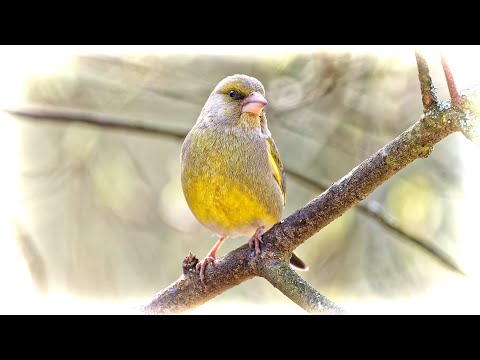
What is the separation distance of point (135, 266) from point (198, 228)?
1.12 feet

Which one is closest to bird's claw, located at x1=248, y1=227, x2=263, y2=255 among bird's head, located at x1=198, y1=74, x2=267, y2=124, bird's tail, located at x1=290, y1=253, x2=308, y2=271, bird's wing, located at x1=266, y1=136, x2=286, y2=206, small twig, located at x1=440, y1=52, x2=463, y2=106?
bird's wing, located at x1=266, y1=136, x2=286, y2=206

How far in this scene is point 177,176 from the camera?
108 inches

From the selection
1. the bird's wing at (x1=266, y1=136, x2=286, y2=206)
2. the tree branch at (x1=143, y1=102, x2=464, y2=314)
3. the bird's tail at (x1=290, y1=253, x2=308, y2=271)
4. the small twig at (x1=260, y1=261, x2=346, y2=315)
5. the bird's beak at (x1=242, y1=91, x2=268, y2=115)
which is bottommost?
the small twig at (x1=260, y1=261, x2=346, y2=315)

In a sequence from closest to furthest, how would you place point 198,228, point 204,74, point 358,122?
1. point 204,74
2. point 358,122
3. point 198,228

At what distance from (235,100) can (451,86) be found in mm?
803

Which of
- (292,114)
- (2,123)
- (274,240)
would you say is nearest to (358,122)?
(292,114)

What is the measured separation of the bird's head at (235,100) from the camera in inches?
81.9

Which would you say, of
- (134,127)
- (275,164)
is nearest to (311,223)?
(275,164)

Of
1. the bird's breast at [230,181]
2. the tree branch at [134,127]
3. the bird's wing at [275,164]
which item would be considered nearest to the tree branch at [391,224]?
the tree branch at [134,127]

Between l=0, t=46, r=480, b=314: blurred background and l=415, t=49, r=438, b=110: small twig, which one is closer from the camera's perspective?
l=415, t=49, r=438, b=110: small twig

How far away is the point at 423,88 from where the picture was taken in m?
1.55

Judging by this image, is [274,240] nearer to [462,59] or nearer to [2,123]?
[462,59]

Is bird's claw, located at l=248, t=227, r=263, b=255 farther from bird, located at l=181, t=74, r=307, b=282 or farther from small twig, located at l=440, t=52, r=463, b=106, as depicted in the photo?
small twig, located at l=440, t=52, r=463, b=106

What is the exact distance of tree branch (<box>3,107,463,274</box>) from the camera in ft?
7.47
